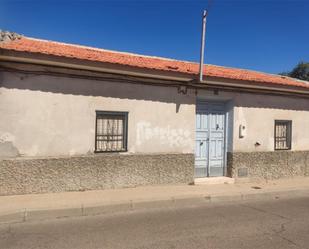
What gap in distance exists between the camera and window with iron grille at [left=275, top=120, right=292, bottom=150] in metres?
11.5

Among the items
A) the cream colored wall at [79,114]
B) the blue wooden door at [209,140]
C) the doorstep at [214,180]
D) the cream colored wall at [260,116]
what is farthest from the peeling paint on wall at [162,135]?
the cream colored wall at [260,116]

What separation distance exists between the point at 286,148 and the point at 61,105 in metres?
7.69

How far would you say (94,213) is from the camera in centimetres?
672

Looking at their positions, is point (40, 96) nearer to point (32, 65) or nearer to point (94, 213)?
point (32, 65)

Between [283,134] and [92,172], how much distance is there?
22.5ft

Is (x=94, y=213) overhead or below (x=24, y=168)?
below

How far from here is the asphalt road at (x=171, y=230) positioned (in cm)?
496

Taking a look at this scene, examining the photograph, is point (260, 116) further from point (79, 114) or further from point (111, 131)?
point (79, 114)

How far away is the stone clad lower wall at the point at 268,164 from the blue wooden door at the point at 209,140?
371mm

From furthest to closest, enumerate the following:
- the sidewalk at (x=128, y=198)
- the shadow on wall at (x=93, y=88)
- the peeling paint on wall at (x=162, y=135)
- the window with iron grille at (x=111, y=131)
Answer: the peeling paint on wall at (x=162, y=135), the window with iron grille at (x=111, y=131), the shadow on wall at (x=93, y=88), the sidewalk at (x=128, y=198)

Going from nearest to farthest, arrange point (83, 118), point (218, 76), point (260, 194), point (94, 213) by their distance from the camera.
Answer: point (94, 213)
point (83, 118)
point (260, 194)
point (218, 76)

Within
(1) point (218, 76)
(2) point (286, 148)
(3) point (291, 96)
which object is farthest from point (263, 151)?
(1) point (218, 76)

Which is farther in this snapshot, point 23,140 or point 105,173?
point 105,173

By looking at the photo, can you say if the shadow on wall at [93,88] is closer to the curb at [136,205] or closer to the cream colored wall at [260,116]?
the cream colored wall at [260,116]
